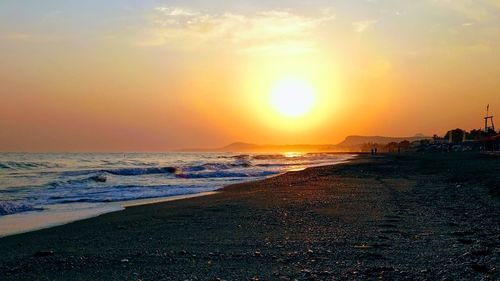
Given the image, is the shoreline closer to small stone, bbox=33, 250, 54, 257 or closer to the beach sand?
the beach sand

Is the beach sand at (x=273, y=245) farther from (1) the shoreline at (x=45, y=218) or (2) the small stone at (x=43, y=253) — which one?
(1) the shoreline at (x=45, y=218)

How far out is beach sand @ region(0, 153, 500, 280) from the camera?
621 centimetres

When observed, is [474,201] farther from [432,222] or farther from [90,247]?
[90,247]

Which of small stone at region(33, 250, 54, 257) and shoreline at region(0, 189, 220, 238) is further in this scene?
shoreline at region(0, 189, 220, 238)

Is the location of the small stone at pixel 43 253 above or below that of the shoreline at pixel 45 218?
above

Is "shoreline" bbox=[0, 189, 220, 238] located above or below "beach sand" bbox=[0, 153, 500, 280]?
below

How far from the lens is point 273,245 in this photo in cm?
798

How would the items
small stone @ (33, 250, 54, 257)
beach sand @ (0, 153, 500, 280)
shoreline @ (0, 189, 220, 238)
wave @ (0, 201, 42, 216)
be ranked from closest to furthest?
beach sand @ (0, 153, 500, 280)
small stone @ (33, 250, 54, 257)
shoreline @ (0, 189, 220, 238)
wave @ (0, 201, 42, 216)

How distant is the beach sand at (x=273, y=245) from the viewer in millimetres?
6207

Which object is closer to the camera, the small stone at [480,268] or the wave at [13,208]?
the small stone at [480,268]

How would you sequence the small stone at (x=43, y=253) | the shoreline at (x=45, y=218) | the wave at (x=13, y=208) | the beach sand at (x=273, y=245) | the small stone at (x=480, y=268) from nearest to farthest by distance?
the small stone at (x=480, y=268), the beach sand at (x=273, y=245), the small stone at (x=43, y=253), the shoreline at (x=45, y=218), the wave at (x=13, y=208)

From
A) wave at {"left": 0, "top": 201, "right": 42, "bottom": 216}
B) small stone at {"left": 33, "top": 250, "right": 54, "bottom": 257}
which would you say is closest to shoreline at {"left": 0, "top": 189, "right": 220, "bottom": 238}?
wave at {"left": 0, "top": 201, "right": 42, "bottom": 216}

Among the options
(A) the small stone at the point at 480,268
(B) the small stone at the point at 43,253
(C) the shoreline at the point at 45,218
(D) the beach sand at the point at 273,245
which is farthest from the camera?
(C) the shoreline at the point at 45,218

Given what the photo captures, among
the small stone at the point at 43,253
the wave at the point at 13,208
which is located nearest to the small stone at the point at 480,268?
the small stone at the point at 43,253
